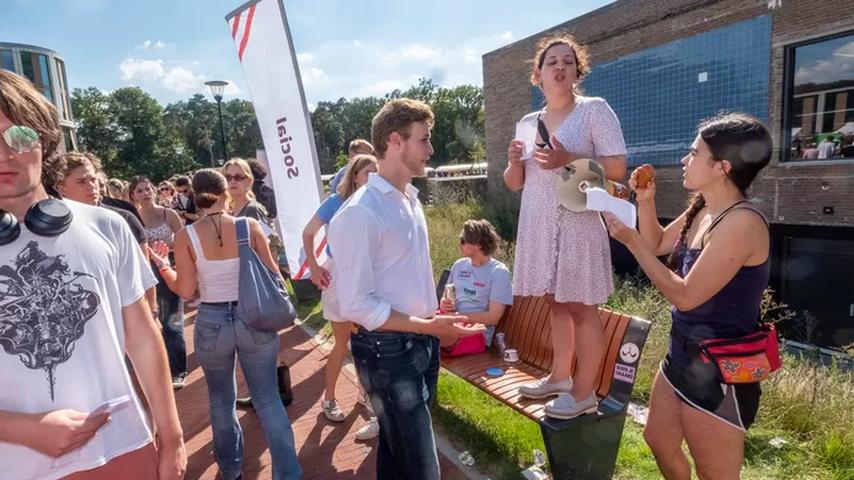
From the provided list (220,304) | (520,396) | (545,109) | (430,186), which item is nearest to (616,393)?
(520,396)

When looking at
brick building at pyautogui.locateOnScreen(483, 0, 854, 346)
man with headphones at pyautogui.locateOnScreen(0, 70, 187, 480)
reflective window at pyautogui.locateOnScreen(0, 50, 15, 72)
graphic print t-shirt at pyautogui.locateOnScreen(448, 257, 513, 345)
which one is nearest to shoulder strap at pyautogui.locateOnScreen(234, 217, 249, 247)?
man with headphones at pyautogui.locateOnScreen(0, 70, 187, 480)

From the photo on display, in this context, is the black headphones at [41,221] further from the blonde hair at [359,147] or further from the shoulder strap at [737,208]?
the blonde hair at [359,147]

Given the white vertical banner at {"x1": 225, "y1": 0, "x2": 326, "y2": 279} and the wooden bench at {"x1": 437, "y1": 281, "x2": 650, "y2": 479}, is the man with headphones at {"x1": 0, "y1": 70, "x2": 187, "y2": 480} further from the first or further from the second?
the white vertical banner at {"x1": 225, "y1": 0, "x2": 326, "y2": 279}

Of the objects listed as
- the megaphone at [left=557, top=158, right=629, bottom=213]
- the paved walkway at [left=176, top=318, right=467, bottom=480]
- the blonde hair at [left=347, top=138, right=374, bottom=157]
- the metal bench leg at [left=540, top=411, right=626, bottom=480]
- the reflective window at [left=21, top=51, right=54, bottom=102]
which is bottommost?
the paved walkway at [left=176, top=318, right=467, bottom=480]

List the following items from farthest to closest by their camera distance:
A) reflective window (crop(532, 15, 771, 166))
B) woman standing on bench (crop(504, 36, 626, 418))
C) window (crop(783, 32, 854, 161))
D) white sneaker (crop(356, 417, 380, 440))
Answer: reflective window (crop(532, 15, 771, 166)) < window (crop(783, 32, 854, 161)) < white sneaker (crop(356, 417, 380, 440)) < woman standing on bench (crop(504, 36, 626, 418))

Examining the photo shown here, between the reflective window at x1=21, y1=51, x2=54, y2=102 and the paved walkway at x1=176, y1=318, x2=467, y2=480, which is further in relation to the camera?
A: the reflective window at x1=21, y1=51, x2=54, y2=102

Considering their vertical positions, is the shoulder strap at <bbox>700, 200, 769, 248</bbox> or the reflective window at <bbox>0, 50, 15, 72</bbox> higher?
the reflective window at <bbox>0, 50, 15, 72</bbox>

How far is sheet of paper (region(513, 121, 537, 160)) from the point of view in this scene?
8.64ft

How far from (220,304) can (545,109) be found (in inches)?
83.7

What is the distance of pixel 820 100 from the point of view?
1386cm

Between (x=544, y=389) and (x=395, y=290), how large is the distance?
4.53ft

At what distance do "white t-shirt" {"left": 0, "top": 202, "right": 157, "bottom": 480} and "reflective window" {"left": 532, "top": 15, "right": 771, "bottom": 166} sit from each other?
56.5 feet

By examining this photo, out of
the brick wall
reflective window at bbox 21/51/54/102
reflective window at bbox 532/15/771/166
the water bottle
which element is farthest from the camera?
reflective window at bbox 21/51/54/102

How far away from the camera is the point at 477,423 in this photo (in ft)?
12.7
